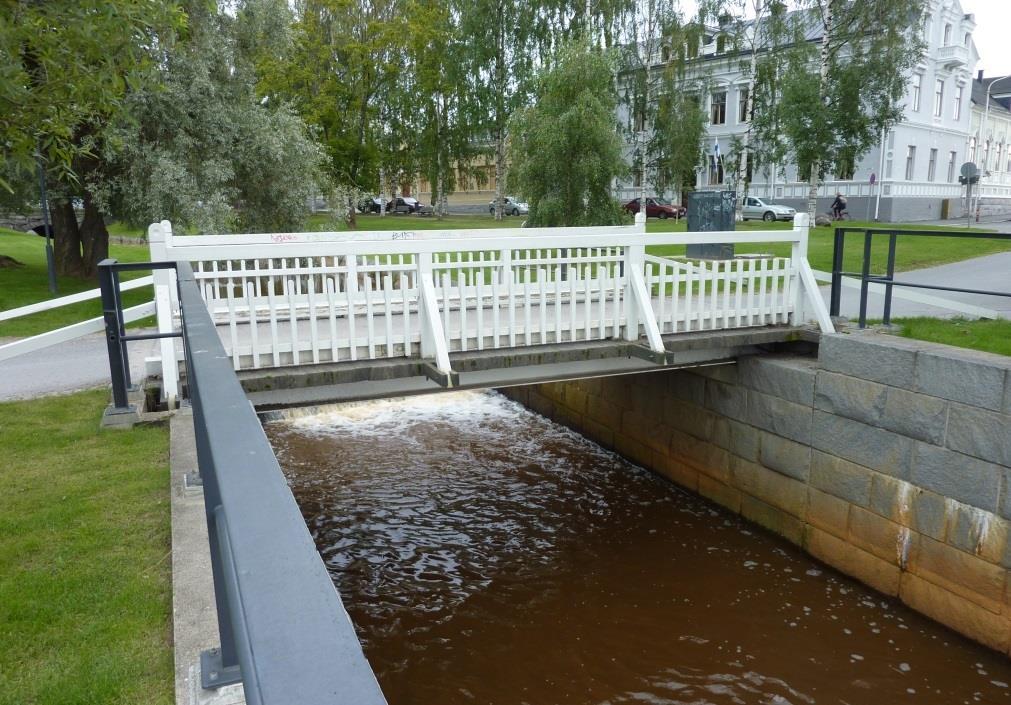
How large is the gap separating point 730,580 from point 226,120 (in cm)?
1253

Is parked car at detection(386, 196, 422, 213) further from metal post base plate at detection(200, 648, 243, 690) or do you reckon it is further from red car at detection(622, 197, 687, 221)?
metal post base plate at detection(200, 648, 243, 690)

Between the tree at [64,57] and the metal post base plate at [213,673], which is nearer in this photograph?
the metal post base plate at [213,673]

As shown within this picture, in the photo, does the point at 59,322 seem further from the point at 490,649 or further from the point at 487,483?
the point at 490,649

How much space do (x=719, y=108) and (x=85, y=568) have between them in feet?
144

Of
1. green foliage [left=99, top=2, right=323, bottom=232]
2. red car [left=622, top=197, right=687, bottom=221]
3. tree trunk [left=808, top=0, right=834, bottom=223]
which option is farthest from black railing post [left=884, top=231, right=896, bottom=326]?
red car [left=622, top=197, right=687, bottom=221]

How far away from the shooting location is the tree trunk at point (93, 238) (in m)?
17.1

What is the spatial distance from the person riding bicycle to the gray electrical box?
25497 millimetres

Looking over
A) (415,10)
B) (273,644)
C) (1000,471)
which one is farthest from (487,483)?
(415,10)

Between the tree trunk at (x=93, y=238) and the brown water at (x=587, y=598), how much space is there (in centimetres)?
941

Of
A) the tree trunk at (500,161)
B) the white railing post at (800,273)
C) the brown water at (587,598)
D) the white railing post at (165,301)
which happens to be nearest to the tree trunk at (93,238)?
the brown water at (587,598)

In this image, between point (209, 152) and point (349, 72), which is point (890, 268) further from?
point (349, 72)

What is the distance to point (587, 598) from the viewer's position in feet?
24.0

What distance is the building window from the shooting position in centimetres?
4298

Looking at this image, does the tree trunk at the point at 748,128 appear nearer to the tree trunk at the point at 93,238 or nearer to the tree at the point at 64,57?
the tree trunk at the point at 93,238
